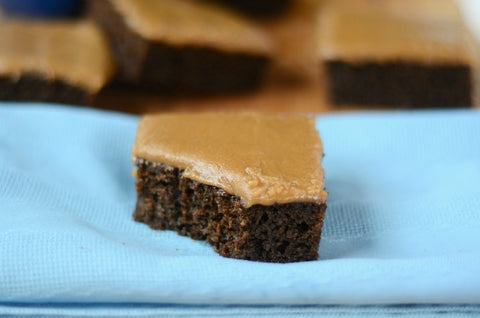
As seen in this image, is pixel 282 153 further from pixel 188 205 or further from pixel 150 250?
pixel 150 250

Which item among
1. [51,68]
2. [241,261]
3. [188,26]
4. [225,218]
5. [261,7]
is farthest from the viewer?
[261,7]

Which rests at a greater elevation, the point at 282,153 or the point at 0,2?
the point at 282,153

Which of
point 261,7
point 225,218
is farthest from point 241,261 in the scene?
point 261,7

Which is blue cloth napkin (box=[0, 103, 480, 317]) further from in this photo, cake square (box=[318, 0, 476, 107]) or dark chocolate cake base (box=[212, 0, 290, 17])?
dark chocolate cake base (box=[212, 0, 290, 17])

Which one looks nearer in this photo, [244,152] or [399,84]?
[244,152]

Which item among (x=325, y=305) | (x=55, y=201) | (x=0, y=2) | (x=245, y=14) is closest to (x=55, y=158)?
(x=55, y=201)

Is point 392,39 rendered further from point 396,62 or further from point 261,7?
point 261,7

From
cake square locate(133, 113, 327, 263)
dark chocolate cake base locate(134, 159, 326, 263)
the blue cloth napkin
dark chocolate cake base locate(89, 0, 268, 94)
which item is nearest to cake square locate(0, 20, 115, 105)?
dark chocolate cake base locate(89, 0, 268, 94)
